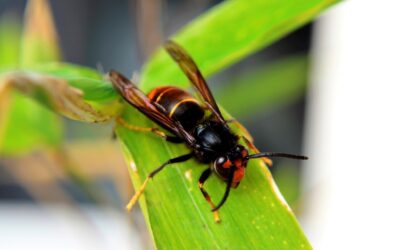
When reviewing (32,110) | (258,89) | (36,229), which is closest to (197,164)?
(32,110)

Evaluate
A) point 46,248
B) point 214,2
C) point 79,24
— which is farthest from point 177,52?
point 46,248

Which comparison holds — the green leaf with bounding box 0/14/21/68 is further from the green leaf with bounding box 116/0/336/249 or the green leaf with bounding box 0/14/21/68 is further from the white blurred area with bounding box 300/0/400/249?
the white blurred area with bounding box 300/0/400/249

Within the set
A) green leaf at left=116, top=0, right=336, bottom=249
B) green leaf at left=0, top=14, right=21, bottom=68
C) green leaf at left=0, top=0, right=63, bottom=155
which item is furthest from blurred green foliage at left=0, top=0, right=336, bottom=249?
green leaf at left=0, top=14, right=21, bottom=68

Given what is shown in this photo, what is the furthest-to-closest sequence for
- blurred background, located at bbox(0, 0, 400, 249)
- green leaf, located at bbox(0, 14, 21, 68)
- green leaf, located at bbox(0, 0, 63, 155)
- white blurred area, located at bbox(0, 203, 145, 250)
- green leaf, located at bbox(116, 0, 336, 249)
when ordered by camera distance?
1. white blurred area, located at bbox(0, 203, 145, 250)
2. blurred background, located at bbox(0, 0, 400, 249)
3. green leaf, located at bbox(0, 14, 21, 68)
4. green leaf, located at bbox(0, 0, 63, 155)
5. green leaf, located at bbox(116, 0, 336, 249)

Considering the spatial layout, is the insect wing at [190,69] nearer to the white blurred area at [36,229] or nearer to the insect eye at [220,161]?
the insect eye at [220,161]

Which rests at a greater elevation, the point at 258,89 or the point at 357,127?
the point at 258,89

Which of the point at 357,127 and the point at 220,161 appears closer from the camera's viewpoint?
the point at 220,161

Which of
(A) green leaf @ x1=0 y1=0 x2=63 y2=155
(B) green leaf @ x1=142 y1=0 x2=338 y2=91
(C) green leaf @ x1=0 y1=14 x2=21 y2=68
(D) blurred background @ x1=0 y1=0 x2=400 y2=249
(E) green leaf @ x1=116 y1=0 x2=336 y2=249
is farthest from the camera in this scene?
(D) blurred background @ x1=0 y1=0 x2=400 y2=249

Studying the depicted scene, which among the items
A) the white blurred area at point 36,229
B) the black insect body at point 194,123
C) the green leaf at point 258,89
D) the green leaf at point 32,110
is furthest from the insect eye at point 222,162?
the white blurred area at point 36,229

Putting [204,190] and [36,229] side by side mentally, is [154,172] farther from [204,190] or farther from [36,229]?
[36,229]
